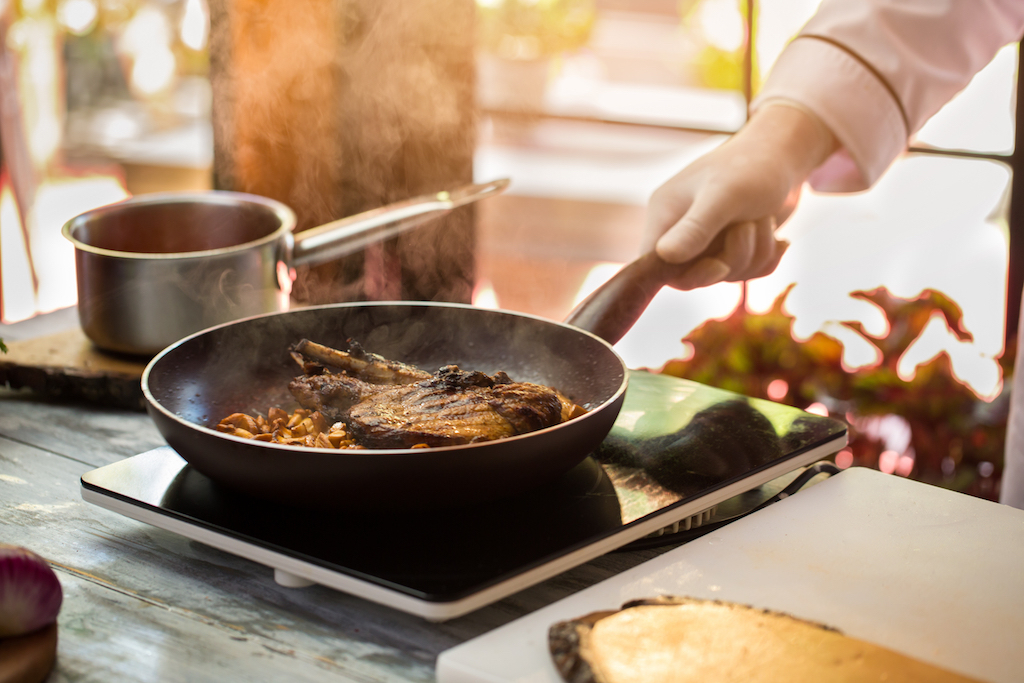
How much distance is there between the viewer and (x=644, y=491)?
1.05 meters

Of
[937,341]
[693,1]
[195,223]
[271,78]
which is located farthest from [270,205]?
[693,1]

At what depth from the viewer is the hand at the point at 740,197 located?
1.56 meters

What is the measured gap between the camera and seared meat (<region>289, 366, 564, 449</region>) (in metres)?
0.99

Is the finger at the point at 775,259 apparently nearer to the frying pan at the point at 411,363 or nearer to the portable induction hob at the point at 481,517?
the frying pan at the point at 411,363

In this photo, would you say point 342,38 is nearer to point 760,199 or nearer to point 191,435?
point 760,199

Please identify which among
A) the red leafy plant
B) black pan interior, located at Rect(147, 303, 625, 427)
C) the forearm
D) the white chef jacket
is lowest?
the red leafy plant

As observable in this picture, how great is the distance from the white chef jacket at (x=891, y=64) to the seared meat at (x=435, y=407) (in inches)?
36.4

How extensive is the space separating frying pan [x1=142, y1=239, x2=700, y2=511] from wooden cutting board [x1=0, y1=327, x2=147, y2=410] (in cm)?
30

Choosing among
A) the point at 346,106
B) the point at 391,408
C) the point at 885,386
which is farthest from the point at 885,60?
the point at 346,106

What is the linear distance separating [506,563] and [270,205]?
42.7 inches

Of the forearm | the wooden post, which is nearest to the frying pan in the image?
the forearm

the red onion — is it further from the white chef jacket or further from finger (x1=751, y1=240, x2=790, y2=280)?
the white chef jacket

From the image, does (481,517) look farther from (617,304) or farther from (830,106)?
(830,106)

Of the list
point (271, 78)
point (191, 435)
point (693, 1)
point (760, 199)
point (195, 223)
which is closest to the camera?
point (191, 435)
